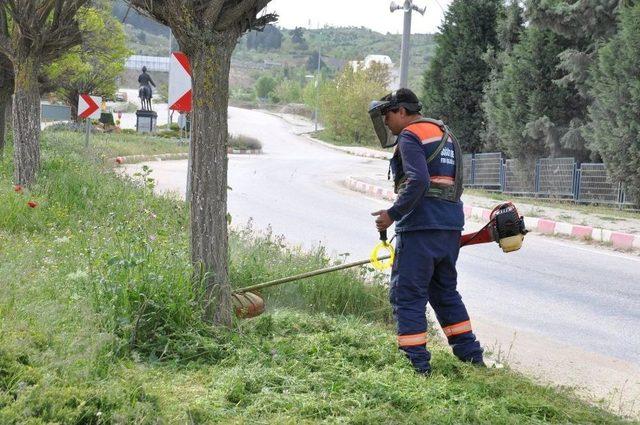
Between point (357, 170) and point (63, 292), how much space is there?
24.6 meters

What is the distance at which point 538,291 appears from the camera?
8.87 meters

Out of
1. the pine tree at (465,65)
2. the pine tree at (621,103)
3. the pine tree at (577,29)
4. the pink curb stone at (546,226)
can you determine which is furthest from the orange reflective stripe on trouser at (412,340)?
the pine tree at (465,65)

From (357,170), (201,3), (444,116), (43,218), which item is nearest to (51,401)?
(201,3)

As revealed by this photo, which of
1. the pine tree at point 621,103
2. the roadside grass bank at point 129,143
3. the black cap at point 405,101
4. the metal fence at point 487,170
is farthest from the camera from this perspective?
the roadside grass bank at point 129,143

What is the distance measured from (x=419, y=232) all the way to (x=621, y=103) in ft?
43.8

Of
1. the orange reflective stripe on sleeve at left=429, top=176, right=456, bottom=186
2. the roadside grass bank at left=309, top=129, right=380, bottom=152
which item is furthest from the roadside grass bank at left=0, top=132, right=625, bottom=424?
the roadside grass bank at left=309, top=129, right=380, bottom=152

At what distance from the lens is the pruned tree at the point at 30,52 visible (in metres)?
11.4

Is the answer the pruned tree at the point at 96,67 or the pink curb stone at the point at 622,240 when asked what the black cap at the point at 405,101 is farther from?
the pruned tree at the point at 96,67

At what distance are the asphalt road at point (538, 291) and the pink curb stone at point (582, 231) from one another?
20.8 inches

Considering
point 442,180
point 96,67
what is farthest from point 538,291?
point 96,67

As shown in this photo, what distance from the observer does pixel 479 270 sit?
32.9 feet

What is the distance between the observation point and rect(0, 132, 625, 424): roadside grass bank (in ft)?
12.1

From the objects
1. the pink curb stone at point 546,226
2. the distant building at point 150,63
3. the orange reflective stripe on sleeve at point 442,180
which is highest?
the distant building at point 150,63

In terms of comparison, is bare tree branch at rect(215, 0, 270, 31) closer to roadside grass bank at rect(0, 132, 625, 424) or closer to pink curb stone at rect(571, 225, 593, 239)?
roadside grass bank at rect(0, 132, 625, 424)
